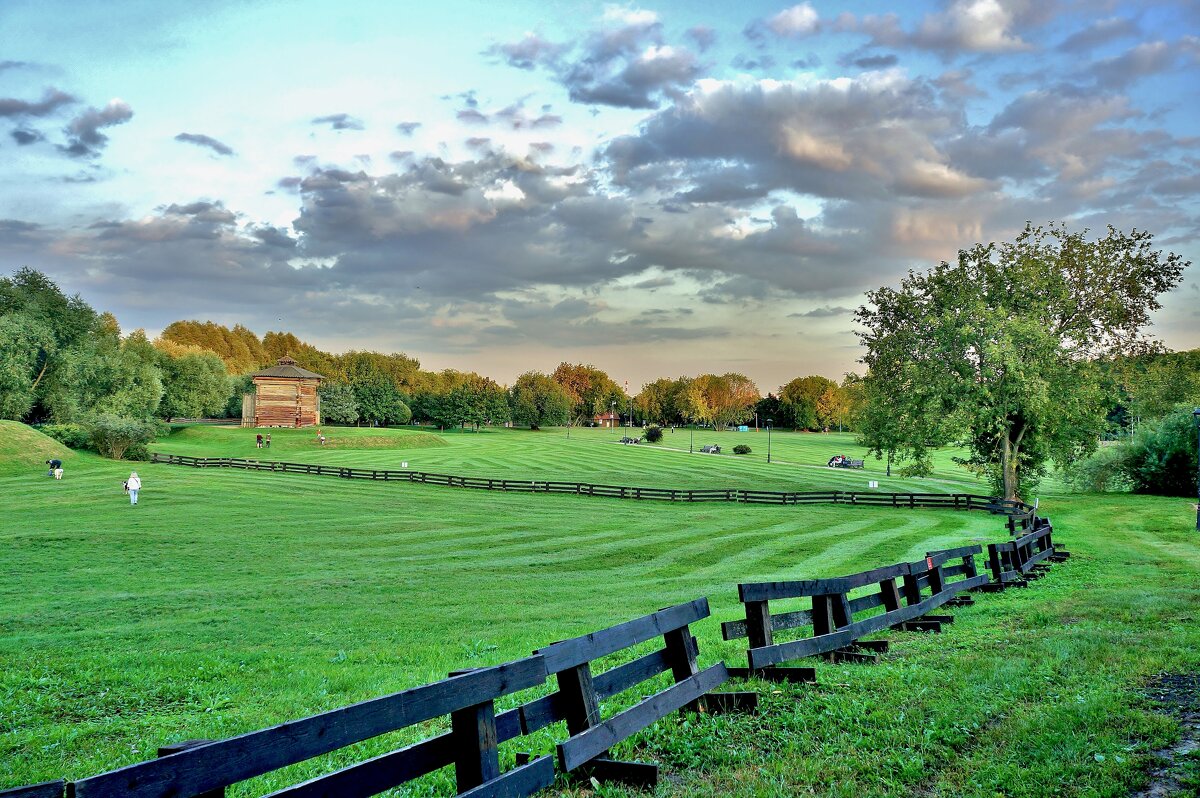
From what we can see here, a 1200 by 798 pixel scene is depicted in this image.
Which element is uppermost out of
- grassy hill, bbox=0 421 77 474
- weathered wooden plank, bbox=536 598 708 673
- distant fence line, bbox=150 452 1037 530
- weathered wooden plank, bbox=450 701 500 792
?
weathered wooden plank, bbox=536 598 708 673

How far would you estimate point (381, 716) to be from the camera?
4461 mm

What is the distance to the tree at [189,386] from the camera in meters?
109

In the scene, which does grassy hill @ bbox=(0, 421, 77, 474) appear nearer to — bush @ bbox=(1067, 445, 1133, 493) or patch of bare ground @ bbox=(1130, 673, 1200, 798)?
patch of bare ground @ bbox=(1130, 673, 1200, 798)

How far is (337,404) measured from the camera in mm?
139375

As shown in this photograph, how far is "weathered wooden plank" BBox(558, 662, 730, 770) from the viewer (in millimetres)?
5766

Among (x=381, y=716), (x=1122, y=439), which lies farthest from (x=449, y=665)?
(x=1122, y=439)

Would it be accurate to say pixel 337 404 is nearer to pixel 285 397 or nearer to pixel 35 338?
pixel 285 397

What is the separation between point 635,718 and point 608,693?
31cm

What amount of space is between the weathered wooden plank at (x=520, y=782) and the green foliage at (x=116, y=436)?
7711cm

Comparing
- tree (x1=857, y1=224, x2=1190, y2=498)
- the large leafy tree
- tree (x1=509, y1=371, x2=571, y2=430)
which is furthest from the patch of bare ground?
tree (x1=509, y1=371, x2=571, y2=430)

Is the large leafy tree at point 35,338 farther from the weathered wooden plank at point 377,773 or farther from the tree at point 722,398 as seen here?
the tree at point 722,398

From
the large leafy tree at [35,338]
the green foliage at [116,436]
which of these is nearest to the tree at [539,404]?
the large leafy tree at [35,338]

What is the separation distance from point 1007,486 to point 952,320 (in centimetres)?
1144

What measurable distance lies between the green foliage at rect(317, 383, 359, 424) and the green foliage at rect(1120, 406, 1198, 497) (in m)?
119
